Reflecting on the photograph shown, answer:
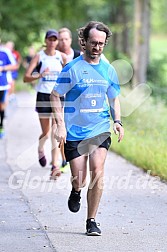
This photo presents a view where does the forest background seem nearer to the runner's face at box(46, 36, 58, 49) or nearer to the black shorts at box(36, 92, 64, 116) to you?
the black shorts at box(36, 92, 64, 116)

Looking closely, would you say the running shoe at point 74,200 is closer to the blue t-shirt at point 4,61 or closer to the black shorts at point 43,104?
the black shorts at point 43,104

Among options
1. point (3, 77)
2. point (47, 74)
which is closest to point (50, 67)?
point (47, 74)

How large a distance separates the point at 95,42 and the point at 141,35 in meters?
16.1

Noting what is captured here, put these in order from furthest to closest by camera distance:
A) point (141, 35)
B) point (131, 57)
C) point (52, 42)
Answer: point (131, 57)
point (141, 35)
point (52, 42)

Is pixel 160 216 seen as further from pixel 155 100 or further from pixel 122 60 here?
pixel 122 60

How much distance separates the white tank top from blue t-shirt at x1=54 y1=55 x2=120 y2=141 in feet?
12.6

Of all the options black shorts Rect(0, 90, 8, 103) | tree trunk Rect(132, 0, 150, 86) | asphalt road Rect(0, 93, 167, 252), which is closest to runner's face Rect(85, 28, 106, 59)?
asphalt road Rect(0, 93, 167, 252)

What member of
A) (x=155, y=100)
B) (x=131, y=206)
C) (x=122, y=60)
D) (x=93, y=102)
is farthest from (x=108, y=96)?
(x=122, y=60)

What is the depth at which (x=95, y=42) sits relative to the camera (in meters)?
7.59

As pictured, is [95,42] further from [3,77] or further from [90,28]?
[3,77]

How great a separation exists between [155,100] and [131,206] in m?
11.0

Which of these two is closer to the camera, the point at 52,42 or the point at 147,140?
the point at 52,42

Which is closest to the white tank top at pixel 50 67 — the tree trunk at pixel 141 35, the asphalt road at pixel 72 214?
the asphalt road at pixel 72 214

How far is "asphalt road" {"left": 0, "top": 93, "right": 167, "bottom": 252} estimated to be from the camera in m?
7.41
